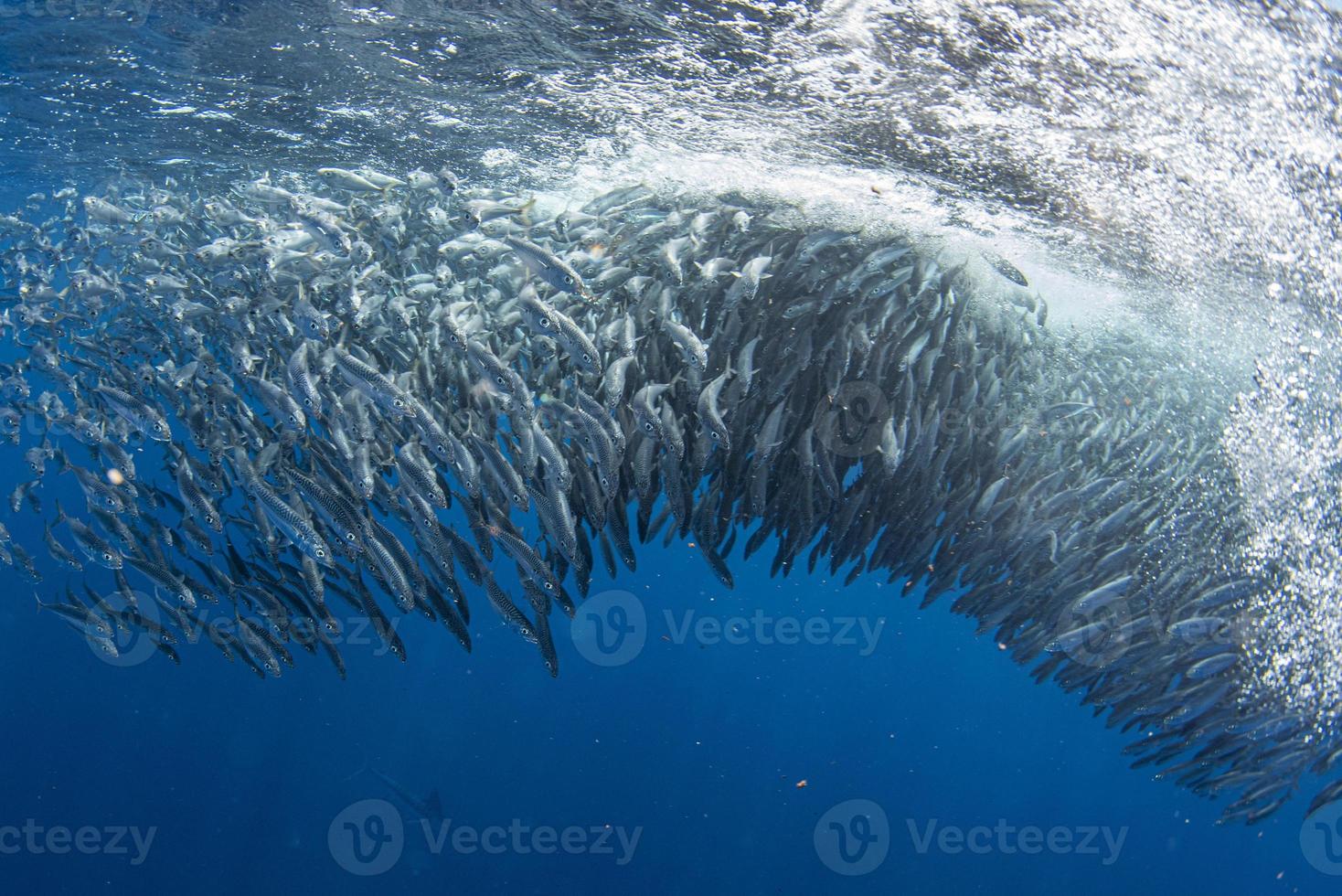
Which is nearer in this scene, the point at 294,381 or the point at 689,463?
the point at 294,381

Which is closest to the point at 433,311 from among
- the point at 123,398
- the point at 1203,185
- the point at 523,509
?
the point at 523,509

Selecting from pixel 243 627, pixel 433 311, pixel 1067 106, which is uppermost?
pixel 1067 106

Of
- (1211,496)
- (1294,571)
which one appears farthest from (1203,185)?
(1294,571)

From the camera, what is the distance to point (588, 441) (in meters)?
5.60

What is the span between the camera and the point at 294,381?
5.07 meters

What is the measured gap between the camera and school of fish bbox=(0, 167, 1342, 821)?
5.66 m

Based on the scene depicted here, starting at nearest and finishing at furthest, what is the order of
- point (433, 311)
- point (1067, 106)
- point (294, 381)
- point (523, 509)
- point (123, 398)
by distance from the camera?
point (294, 381) < point (523, 509) < point (123, 398) < point (433, 311) < point (1067, 106)

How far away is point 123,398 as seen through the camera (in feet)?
19.2

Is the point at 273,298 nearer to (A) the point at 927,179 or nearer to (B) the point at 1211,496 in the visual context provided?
(A) the point at 927,179

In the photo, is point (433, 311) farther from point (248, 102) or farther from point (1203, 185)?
point (1203, 185)

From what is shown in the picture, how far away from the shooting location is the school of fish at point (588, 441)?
5656mm

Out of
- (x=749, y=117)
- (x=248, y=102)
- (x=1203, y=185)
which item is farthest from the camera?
(x=248, y=102)

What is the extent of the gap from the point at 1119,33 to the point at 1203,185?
8.36 ft

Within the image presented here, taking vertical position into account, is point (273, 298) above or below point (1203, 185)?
below
